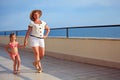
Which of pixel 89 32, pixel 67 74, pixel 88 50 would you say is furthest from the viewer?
pixel 89 32

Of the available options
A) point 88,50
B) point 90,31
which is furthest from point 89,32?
point 88,50

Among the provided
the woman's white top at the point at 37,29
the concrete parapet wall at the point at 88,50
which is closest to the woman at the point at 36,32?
the woman's white top at the point at 37,29

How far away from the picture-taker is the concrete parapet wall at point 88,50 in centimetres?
704

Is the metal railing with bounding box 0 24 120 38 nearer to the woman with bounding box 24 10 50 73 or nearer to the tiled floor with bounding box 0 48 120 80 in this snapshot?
the tiled floor with bounding box 0 48 120 80

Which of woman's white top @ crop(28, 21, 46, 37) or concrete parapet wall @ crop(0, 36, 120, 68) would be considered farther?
concrete parapet wall @ crop(0, 36, 120, 68)

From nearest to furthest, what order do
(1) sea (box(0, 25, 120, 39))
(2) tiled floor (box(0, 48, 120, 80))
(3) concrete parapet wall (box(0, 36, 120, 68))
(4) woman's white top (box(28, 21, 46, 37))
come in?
(2) tiled floor (box(0, 48, 120, 80)) → (4) woman's white top (box(28, 21, 46, 37)) → (3) concrete parapet wall (box(0, 36, 120, 68)) → (1) sea (box(0, 25, 120, 39))

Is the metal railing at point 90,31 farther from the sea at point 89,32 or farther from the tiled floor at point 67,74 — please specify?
the tiled floor at point 67,74

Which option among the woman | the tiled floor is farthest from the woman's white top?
the tiled floor

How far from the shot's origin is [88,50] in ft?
26.0

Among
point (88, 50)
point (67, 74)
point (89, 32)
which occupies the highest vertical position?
point (89, 32)

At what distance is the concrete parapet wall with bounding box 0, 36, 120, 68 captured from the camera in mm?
7039

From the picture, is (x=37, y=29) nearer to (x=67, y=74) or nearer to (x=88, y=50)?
(x=67, y=74)

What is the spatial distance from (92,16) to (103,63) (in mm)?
4285

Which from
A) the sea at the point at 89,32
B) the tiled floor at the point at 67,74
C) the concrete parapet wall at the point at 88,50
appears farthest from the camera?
the sea at the point at 89,32
